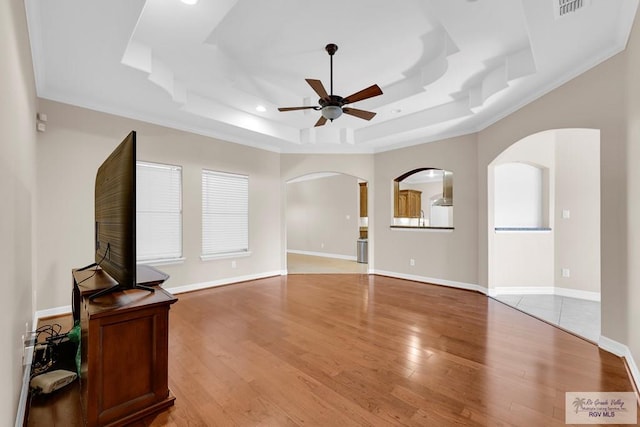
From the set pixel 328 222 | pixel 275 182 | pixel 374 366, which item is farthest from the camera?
pixel 328 222

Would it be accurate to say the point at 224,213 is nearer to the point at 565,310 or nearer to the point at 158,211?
the point at 158,211

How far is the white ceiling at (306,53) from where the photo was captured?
2.38 m

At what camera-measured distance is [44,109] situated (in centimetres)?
351

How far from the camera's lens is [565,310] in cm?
394

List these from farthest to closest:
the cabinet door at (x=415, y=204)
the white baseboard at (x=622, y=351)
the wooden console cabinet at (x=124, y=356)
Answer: the cabinet door at (x=415, y=204) → the white baseboard at (x=622, y=351) → the wooden console cabinet at (x=124, y=356)

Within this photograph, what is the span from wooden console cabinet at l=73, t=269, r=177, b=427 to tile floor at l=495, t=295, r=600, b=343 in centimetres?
395

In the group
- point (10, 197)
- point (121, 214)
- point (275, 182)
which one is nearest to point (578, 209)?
point (275, 182)

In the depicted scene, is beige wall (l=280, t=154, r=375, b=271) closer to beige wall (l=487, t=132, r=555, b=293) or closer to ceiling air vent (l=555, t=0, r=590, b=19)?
beige wall (l=487, t=132, r=555, b=293)

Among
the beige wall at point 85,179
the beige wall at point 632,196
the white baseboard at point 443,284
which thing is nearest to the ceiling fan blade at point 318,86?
the beige wall at point 632,196

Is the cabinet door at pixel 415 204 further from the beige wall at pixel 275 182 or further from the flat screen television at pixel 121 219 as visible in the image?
the flat screen television at pixel 121 219

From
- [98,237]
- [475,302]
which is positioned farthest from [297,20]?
[475,302]

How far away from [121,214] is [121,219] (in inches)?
1.2

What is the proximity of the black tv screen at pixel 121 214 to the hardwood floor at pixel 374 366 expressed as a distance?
38.3 inches

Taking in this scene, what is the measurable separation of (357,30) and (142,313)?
3042 millimetres
